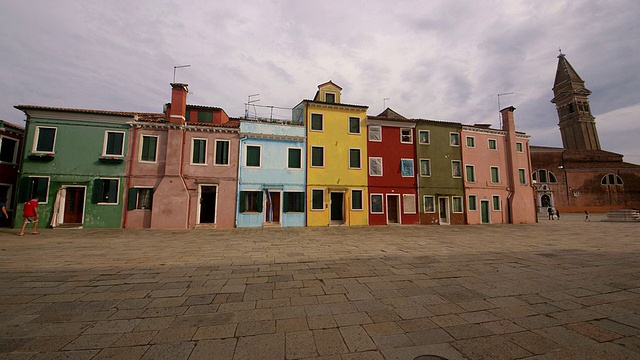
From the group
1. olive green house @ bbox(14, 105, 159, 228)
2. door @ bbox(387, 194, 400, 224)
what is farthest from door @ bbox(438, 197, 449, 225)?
olive green house @ bbox(14, 105, 159, 228)

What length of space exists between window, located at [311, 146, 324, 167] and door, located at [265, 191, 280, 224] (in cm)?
370

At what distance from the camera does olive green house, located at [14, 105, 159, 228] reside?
1588 centimetres

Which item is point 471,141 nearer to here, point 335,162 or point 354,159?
point 354,159

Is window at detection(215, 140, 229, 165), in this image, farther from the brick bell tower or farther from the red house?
the brick bell tower

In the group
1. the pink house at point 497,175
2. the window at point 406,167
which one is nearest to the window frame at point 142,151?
the window at point 406,167

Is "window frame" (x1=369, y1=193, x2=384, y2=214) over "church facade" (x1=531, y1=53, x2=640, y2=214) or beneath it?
beneath

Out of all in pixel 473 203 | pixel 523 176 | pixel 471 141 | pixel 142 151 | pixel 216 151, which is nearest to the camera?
pixel 142 151

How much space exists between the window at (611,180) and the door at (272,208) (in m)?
54.4

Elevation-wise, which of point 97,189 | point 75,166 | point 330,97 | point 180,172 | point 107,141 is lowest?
point 97,189

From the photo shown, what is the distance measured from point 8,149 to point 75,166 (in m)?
5.16

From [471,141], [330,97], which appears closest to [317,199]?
[330,97]

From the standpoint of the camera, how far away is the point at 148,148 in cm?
1739

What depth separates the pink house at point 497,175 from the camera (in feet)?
77.9

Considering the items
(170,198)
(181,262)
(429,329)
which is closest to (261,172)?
(170,198)
